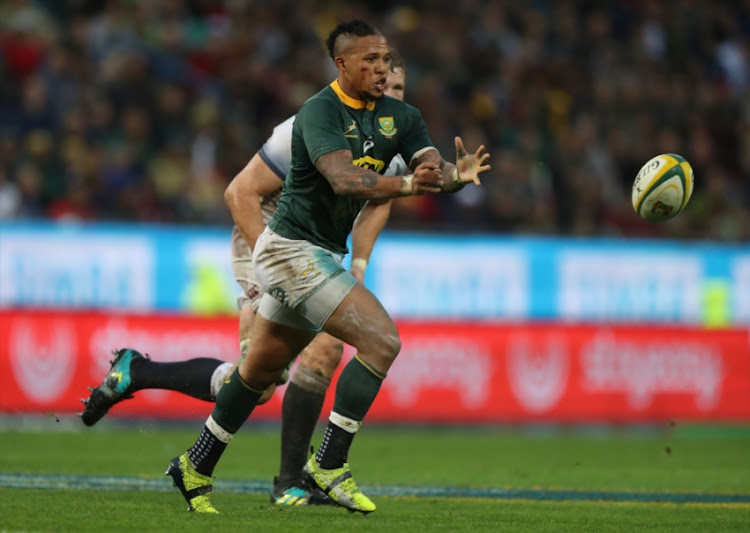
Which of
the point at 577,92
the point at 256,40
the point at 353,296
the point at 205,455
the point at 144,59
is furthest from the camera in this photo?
the point at 577,92

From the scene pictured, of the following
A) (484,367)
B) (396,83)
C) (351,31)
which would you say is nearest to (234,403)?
(351,31)

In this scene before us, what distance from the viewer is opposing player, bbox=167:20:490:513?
6.54 meters

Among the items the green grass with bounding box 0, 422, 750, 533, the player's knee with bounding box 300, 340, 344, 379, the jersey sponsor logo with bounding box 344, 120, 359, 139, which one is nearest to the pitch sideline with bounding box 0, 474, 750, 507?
the green grass with bounding box 0, 422, 750, 533

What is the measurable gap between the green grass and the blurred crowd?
3.08 metres

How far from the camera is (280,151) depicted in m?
7.98

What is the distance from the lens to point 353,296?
6586 mm

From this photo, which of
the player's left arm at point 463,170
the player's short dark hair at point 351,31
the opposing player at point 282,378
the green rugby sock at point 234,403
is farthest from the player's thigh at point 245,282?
the player's left arm at point 463,170

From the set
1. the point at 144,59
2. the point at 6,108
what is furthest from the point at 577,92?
the point at 6,108

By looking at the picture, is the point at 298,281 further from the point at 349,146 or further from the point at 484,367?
the point at 484,367

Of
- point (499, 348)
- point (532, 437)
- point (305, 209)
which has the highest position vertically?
point (305, 209)

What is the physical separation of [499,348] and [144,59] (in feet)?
20.2

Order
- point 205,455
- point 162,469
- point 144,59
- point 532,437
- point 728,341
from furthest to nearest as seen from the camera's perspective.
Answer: point 144,59, point 728,341, point 532,437, point 162,469, point 205,455

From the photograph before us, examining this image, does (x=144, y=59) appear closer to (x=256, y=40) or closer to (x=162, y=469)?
(x=256, y=40)

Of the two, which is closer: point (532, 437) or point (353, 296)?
point (353, 296)
